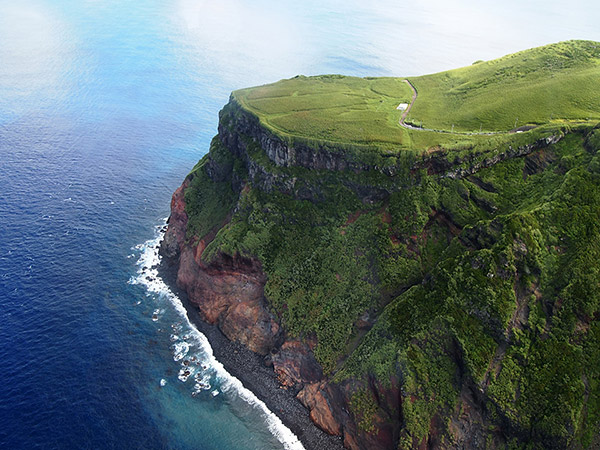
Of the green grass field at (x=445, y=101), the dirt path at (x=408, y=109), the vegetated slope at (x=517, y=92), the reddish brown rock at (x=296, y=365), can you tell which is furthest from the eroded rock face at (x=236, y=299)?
the vegetated slope at (x=517, y=92)

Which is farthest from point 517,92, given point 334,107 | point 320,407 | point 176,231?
point 176,231

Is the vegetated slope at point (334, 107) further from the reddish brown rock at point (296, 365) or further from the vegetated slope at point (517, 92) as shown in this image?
the reddish brown rock at point (296, 365)

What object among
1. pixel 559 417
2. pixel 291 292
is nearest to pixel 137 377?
pixel 291 292

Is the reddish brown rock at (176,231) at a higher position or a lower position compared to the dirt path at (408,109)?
lower

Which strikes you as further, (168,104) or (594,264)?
(168,104)

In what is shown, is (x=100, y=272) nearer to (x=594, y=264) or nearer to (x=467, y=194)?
(x=467, y=194)

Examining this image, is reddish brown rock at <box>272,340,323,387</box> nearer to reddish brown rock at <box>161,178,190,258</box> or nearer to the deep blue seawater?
the deep blue seawater

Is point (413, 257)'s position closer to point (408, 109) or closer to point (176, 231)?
point (408, 109)
